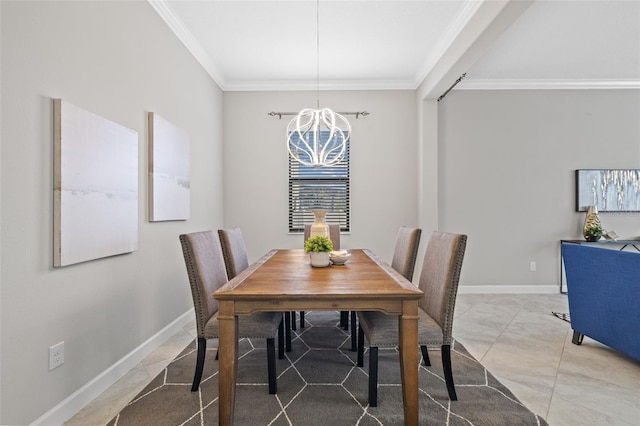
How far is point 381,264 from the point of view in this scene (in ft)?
7.88

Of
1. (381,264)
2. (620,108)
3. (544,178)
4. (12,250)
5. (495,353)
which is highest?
(620,108)

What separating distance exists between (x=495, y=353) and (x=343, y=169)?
2.80 meters

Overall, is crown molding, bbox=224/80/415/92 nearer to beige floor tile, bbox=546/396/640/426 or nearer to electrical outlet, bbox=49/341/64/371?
electrical outlet, bbox=49/341/64/371

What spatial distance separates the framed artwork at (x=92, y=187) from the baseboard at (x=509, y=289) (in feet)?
13.1

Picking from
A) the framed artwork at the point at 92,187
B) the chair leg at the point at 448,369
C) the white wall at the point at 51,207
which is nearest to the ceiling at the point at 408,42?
the white wall at the point at 51,207

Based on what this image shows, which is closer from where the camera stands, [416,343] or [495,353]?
[416,343]

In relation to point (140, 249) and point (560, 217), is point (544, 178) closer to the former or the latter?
point (560, 217)

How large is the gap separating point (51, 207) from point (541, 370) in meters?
3.11

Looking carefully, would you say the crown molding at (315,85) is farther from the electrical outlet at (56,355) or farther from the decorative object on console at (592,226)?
the electrical outlet at (56,355)

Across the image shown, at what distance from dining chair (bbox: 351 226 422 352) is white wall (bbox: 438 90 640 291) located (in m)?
2.05

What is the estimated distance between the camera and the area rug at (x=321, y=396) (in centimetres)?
176

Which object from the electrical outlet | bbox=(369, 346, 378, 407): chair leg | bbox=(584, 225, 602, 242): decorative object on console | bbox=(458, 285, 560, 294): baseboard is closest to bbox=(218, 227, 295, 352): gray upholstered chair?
bbox=(369, 346, 378, 407): chair leg

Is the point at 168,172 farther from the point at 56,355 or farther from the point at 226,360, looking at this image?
the point at 226,360

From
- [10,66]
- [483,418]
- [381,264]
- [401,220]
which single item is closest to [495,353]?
[483,418]
